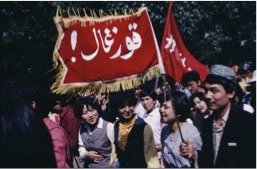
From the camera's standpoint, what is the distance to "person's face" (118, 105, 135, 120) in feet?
17.7

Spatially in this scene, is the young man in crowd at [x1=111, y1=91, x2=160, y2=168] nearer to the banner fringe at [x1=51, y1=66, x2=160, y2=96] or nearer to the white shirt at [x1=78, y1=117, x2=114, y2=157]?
the white shirt at [x1=78, y1=117, x2=114, y2=157]

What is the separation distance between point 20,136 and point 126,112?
3.07 meters

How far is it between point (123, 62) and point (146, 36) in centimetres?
33

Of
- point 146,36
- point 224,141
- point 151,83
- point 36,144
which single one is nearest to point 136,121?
point 146,36

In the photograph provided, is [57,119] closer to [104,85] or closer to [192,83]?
[192,83]

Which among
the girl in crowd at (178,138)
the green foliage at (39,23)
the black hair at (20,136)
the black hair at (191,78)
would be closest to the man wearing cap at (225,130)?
the girl in crowd at (178,138)

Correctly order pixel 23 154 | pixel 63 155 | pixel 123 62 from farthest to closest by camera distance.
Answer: pixel 123 62
pixel 63 155
pixel 23 154

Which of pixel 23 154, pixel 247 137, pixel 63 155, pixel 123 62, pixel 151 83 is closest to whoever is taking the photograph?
pixel 23 154

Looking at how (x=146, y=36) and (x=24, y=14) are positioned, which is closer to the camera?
(x=146, y=36)

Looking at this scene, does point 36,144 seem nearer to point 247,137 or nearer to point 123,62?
point 247,137

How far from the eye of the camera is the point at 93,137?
5.68 metres

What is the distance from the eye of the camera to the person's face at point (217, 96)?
4215 mm

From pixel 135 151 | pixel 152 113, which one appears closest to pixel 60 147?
pixel 135 151

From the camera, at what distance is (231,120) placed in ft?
13.3
